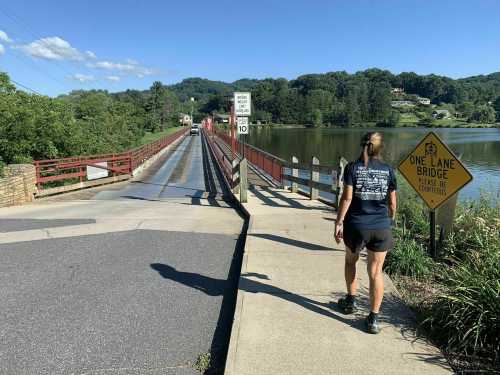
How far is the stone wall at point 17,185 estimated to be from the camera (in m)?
12.6

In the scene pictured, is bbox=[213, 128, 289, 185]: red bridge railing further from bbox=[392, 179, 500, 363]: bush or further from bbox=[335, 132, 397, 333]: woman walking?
bbox=[335, 132, 397, 333]: woman walking

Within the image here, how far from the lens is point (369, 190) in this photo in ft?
12.4

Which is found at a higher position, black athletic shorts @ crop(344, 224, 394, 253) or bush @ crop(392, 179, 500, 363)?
black athletic shorts @ crop(344, 224, 394, 253)

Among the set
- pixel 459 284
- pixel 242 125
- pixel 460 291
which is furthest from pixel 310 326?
pixel 242 125

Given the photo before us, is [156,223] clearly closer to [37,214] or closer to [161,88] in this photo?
[37,214]

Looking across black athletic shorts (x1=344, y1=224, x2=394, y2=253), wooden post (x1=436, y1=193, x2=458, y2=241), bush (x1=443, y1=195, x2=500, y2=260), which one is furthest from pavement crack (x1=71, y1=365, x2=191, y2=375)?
wooden post (x1=436, y1=193, x2=458, y2=241)

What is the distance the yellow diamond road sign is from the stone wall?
11.6 metres

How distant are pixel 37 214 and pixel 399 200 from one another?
933 centimetres

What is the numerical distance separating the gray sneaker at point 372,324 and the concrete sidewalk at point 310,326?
0.23 feet

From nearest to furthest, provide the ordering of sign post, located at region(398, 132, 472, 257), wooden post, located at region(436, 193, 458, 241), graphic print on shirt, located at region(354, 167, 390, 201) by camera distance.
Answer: graphic print on shirt, located at region(354, 167, 390, 201) → sign post, located at region(398, 132, 472, 257) → wooden post, located at region(436, 193, 458, 241)

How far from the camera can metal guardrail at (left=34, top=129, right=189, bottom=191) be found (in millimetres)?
16783

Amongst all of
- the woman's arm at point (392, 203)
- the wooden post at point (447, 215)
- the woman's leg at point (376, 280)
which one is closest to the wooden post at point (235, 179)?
the wooden post at point (447, 215)

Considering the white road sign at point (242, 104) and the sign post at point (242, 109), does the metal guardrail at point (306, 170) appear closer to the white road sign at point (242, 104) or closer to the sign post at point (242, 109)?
the sign post at point (242, 109)

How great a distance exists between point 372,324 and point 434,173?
2.98 metres
